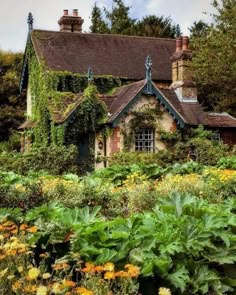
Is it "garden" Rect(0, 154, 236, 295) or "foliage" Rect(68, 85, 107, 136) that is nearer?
"garden" Rect(0, 154, 236, 295)

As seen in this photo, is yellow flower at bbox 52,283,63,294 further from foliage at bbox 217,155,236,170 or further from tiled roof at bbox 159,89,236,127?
tiled roof at bbox 159,89,236,127

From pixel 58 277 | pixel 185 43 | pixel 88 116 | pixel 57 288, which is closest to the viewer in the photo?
pixel 57 288

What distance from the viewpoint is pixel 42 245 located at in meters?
5.84

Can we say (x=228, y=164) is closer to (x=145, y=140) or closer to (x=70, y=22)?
(x=145, y=140)

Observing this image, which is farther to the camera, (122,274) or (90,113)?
(90,113)

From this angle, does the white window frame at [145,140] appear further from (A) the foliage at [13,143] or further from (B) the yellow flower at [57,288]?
(B) the yellow flower at [57,288]

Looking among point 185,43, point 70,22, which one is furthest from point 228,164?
point 70,22

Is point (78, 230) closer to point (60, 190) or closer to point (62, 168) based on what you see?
point (60, 190)

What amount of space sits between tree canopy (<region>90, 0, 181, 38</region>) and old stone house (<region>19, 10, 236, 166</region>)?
1378 centimetres

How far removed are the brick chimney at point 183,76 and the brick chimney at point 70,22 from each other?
7478 millimetres

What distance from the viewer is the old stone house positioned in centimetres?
2980

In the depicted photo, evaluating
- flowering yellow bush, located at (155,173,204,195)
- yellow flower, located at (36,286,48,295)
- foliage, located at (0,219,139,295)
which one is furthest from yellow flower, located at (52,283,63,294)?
flowering yellow bush, located at (155,173,204,195)

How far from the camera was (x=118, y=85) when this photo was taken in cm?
3397

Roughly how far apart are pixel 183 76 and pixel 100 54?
5.40 m
